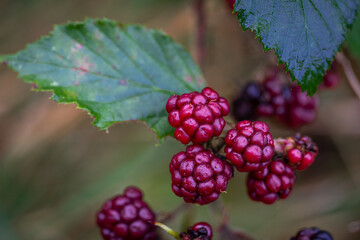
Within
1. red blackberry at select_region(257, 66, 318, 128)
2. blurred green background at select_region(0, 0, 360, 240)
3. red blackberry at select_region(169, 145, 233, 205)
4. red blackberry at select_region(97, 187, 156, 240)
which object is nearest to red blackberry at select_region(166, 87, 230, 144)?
red blackberry at select_region(169, 145, 233, 205)

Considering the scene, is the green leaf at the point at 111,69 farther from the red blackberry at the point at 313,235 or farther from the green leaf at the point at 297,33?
the red blackberry at the point at 313,235

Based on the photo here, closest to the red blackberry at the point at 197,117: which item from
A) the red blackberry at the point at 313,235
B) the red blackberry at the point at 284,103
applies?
the red blackberry at the point at 313,235

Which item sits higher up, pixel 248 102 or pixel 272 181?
pixel 248 102

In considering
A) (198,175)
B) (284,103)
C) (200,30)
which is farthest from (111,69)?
(284,103)

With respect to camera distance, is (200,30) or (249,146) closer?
(249,146)

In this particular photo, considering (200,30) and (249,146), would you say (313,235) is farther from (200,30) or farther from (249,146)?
(200,30)

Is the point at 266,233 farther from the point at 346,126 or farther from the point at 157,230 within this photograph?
the point at 157,230

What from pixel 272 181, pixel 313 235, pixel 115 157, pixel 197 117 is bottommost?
pixel 313 235
